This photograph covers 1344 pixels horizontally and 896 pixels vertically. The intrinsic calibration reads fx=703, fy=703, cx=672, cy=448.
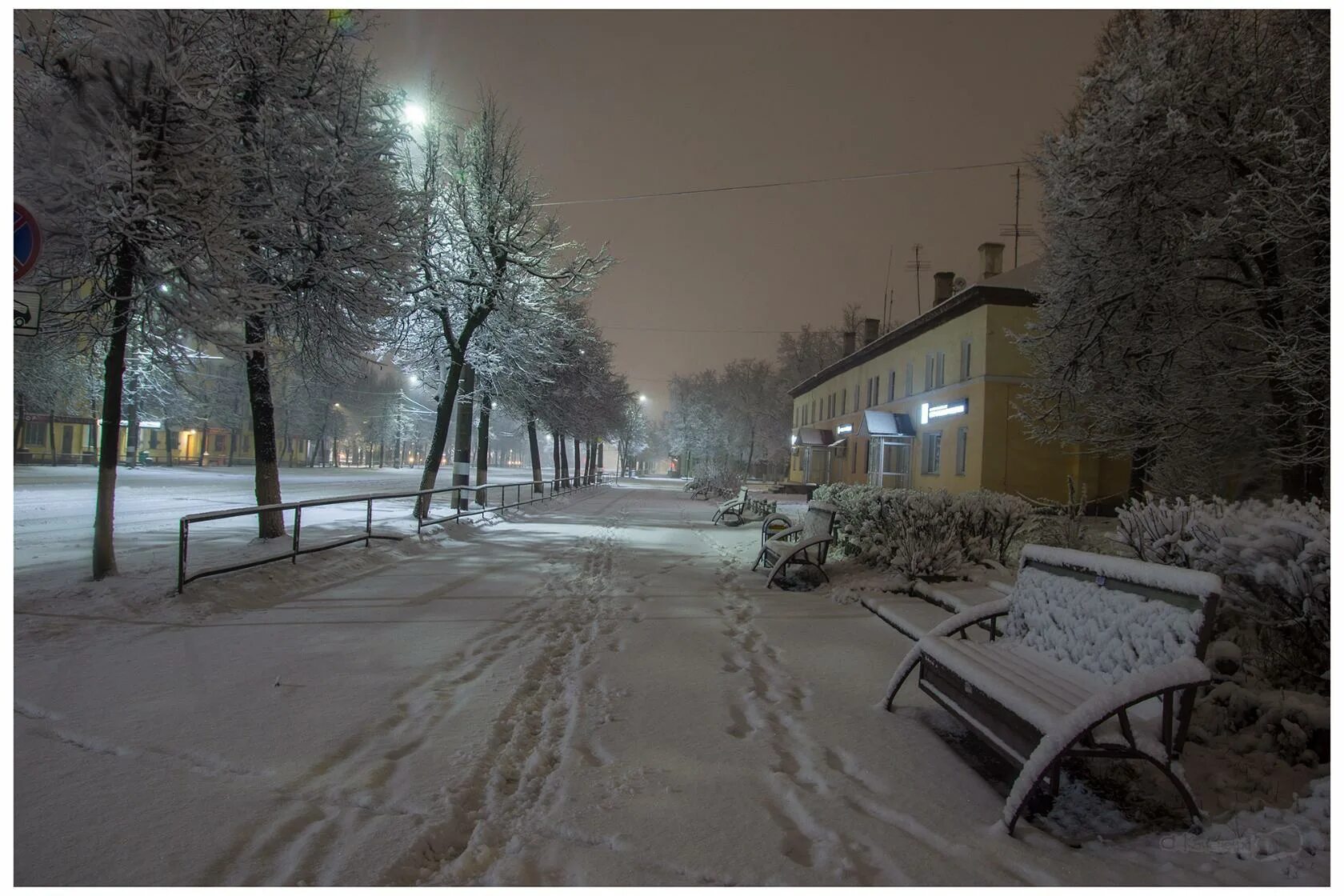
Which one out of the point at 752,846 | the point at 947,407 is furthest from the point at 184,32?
the point at 947,407

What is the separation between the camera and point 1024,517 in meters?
8.50

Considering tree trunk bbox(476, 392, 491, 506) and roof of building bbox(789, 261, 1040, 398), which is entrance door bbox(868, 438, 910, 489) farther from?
tree trunk bbox(476, 392, 491, 506)

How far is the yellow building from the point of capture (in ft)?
76.1

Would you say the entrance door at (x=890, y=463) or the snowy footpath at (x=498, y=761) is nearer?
the snowy footpath at (x=498, y=761)

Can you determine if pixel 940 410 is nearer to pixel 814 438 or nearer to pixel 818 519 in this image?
pixel 814 438

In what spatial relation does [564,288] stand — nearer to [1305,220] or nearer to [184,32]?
[184,32]

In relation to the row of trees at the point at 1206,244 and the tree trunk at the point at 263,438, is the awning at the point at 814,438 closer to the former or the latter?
the row of trees at the point at 1206,244

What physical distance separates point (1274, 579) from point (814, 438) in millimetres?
37966

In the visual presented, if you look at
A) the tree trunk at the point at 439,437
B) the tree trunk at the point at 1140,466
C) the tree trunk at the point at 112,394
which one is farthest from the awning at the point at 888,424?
the tree trunk at the point at 112,394

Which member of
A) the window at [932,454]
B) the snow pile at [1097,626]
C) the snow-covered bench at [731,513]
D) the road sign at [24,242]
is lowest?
the snow-covered bench at [731,513]

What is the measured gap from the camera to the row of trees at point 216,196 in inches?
281

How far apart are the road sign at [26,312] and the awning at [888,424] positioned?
27440mm

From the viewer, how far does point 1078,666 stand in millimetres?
3502

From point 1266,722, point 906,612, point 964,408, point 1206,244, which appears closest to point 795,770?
point 1266,722
